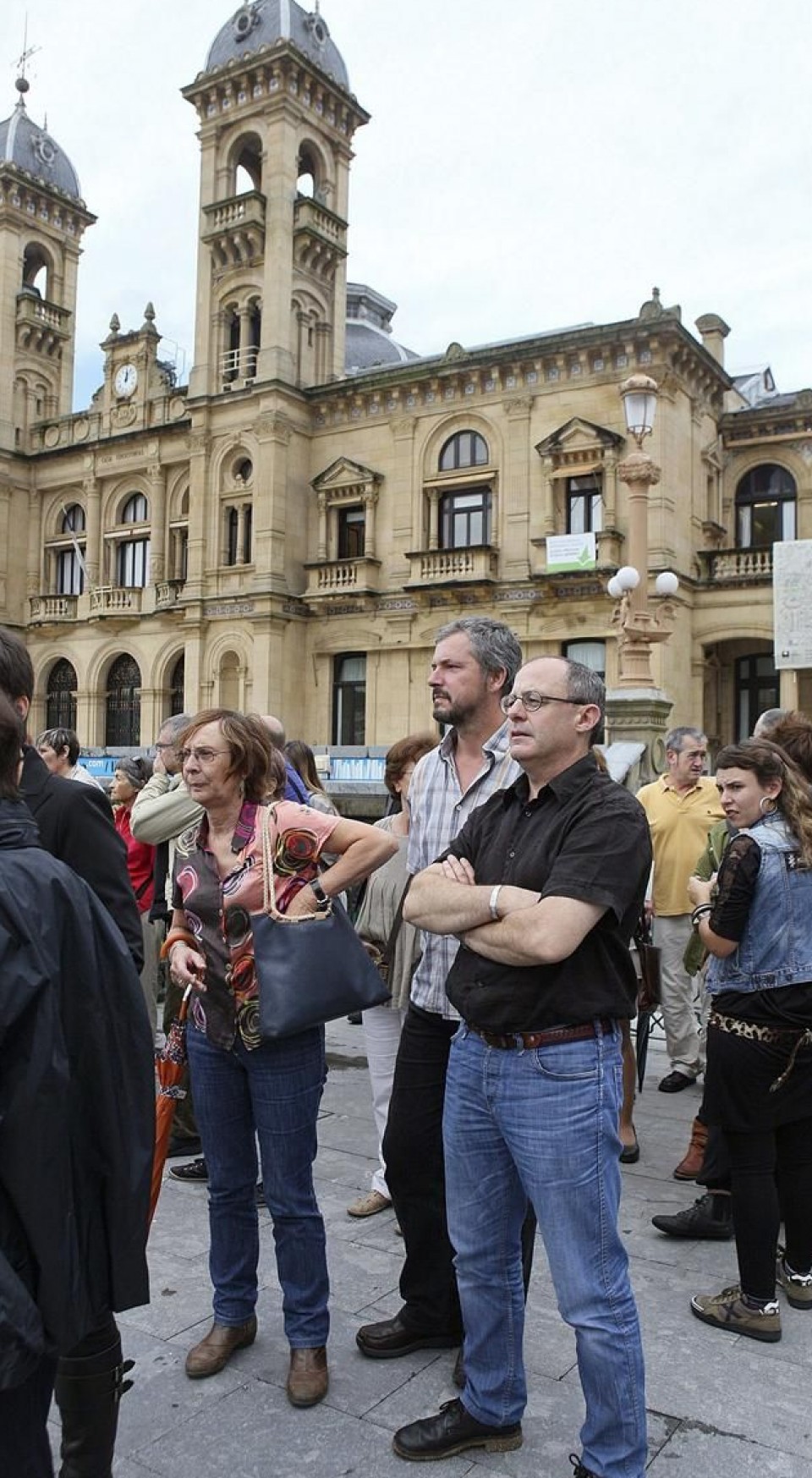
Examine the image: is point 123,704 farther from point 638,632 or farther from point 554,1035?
point 554,1035

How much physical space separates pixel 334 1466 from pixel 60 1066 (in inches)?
66.3

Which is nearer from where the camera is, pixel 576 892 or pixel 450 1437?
pixel 576 892

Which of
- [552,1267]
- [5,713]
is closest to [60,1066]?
[5,713]

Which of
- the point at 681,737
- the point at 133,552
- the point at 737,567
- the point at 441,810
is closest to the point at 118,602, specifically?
the point at 133,552

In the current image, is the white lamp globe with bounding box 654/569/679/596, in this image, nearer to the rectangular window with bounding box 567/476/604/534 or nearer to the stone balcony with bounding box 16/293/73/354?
the rectangular window with bounding box 567/476/604/534

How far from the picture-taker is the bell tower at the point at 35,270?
35688 millimetres

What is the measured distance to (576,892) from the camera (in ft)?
8.38

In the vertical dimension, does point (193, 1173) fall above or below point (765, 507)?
below

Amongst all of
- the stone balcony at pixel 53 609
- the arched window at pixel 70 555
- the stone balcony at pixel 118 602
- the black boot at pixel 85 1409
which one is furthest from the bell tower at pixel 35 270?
the black boot at pixel 85 1409

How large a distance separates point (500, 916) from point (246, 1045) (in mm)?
1033

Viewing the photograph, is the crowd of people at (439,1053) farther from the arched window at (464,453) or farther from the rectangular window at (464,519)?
the arched window at (464,453)

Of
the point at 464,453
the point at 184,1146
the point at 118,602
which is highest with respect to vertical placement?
the point at 464,453

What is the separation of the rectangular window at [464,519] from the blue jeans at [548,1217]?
2471cm

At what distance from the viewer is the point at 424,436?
2789 cm
